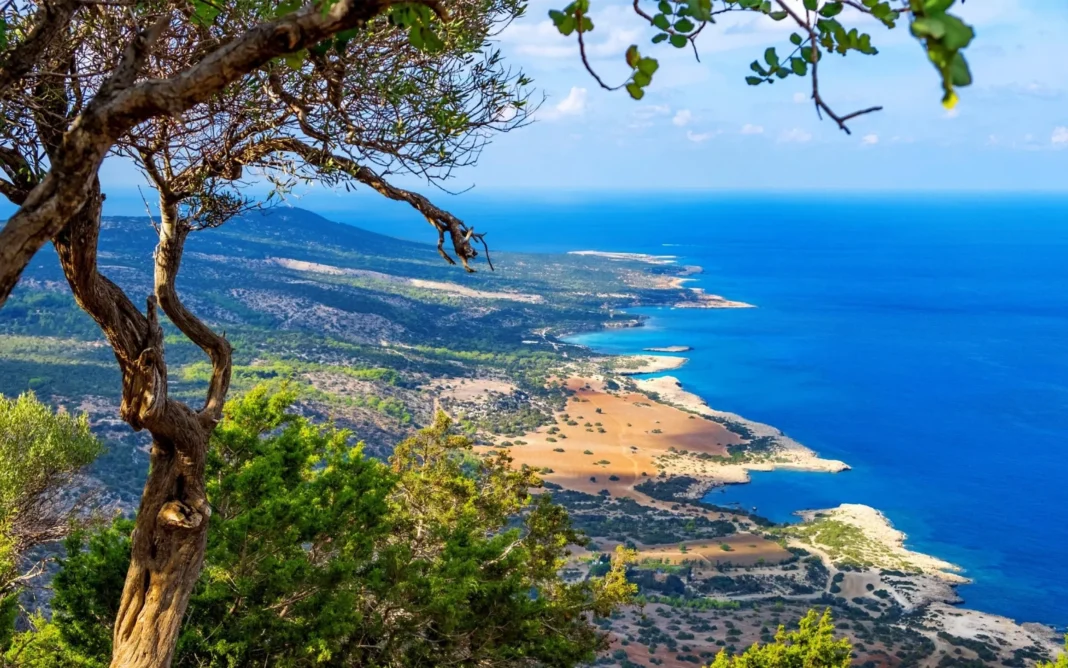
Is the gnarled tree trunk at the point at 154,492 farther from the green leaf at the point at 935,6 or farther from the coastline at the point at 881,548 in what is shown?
the coastline at the point at 881,548

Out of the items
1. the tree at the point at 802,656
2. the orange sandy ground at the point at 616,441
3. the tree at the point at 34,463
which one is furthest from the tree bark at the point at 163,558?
the orange sandy ground at the point at 616,441

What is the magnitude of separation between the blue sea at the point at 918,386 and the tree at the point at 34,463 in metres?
28.6

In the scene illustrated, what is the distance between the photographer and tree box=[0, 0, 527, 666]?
2.50m

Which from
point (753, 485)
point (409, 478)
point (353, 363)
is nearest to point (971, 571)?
point (753, 485)

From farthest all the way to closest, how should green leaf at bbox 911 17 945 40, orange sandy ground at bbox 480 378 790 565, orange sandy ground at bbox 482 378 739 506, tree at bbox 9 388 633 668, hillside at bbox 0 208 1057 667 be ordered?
orange sandy ground at bbox 482 378 739 506
orange sandy ground at bbox 480 378 790 565
hillside at bbox 0 208 1057 667
tree at bbox 9 388 633 668
green leaf at bbox 911 17 945 40

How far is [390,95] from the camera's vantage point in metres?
4.05

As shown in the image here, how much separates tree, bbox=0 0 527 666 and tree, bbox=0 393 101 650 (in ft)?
19.6

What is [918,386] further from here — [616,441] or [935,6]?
[935,6]

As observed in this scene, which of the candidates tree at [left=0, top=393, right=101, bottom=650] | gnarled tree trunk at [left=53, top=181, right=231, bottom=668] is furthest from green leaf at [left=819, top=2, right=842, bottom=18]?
tree at [left=0, top=393, right=101, bottom=650]

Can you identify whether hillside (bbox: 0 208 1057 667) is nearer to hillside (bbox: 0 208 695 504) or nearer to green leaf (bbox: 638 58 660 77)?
hillside (bbox: 0 208 695 504)

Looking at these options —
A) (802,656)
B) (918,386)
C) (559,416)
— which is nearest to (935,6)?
(802,656)

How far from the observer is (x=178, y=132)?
4.11 m

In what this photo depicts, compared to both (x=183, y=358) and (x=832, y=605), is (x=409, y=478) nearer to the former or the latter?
(x=832, y=605)

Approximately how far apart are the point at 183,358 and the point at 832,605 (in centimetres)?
3228
